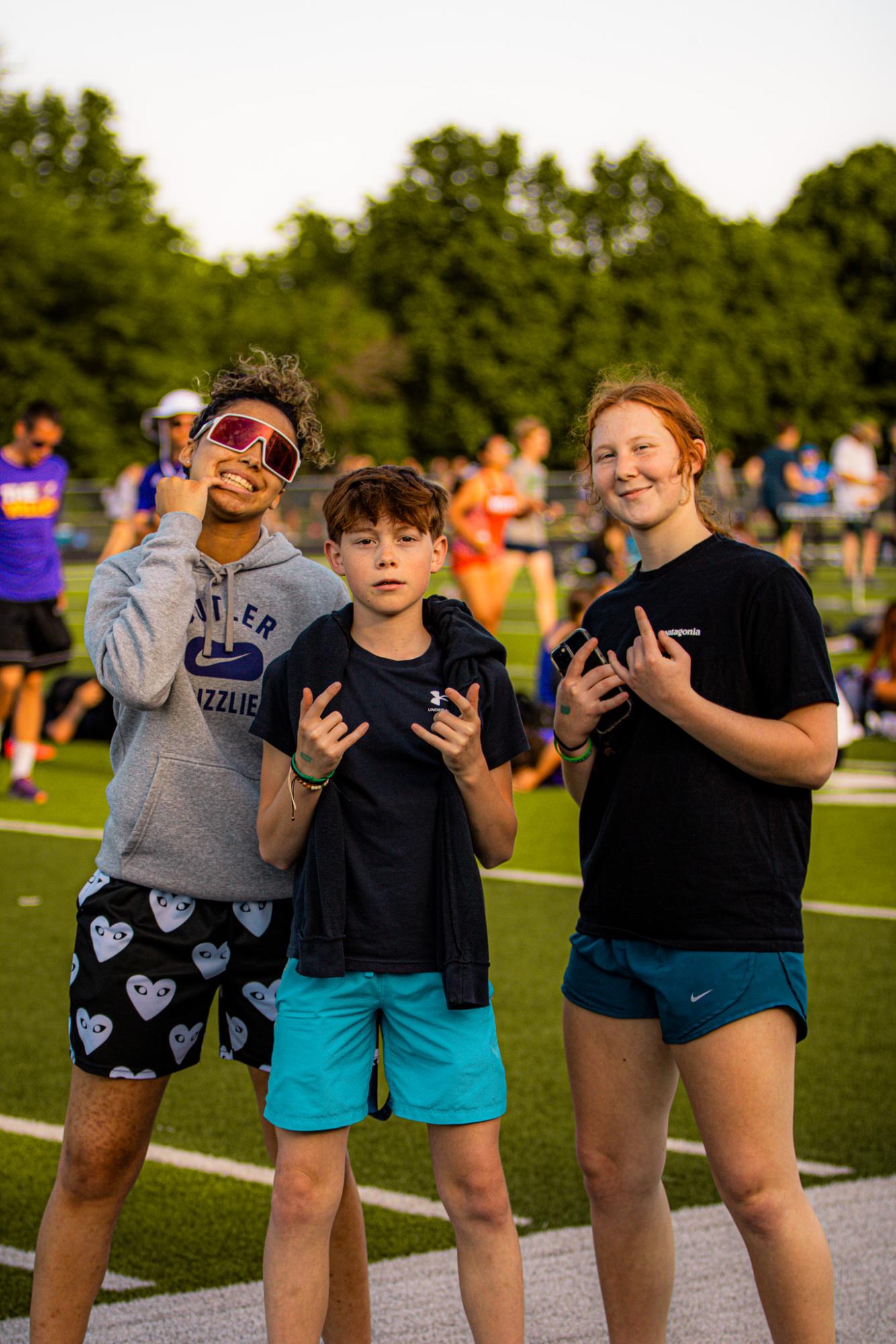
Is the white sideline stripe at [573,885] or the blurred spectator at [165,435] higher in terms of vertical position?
the blurred spectator at [165,435]

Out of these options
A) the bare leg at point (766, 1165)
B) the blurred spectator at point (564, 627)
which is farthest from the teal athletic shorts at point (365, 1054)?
the blurred spectator at point (564, 627)

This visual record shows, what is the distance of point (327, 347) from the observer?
62.2 meters

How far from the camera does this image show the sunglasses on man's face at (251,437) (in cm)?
311

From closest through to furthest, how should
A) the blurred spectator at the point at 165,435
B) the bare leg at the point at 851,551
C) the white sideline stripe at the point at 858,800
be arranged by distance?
the blurred spectator at the point at 165,435 < the white sideline stripe at the point at 858,800 < the bare leg at the point at 851,551

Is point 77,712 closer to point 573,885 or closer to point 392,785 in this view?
point 573,885

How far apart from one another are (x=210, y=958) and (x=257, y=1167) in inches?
66.7

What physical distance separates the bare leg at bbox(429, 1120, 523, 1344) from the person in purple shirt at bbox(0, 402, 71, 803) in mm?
7850

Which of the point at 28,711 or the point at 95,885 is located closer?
the point at 95,885

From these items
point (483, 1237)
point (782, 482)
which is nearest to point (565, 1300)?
point (483, 1237)

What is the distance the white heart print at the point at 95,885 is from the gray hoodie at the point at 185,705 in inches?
0.7

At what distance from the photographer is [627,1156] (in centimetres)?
291

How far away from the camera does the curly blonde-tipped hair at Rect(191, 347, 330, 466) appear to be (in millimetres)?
3223

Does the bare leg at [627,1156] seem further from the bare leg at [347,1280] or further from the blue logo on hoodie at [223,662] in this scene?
the blue logo on hoodie at [223,662]

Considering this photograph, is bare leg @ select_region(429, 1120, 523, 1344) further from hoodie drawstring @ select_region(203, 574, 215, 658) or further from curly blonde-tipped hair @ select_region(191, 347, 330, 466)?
curly blonde-tipped hair @ select_region(191, 347, 330, 466)
